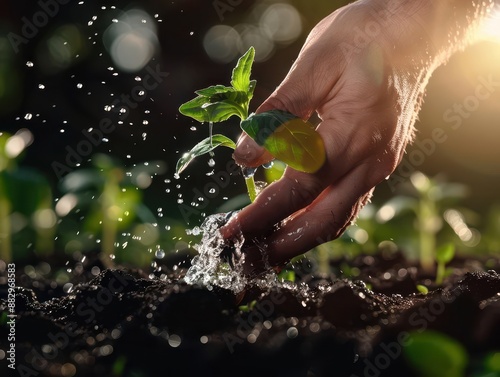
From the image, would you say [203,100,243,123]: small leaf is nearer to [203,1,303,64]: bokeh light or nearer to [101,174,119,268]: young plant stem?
[101,174,119,268]: young plant stem

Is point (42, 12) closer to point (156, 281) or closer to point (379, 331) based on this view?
point (156, 281)

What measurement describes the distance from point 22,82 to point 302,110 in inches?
122

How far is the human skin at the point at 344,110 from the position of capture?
1533mm

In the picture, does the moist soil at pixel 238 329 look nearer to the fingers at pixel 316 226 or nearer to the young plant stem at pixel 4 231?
the fingers at pixel 316 226

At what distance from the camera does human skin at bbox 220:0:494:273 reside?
5.03ft

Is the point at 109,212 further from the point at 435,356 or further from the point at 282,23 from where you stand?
the point at 282,23

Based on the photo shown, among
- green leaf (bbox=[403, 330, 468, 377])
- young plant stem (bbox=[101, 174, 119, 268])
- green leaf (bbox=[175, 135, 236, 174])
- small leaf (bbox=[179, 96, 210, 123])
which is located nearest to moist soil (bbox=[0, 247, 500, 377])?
green leaf (bbox=[403, 330, 468, 377])

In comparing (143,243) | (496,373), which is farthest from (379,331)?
(143,243)

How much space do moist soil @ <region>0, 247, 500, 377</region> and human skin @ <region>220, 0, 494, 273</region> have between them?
18 cm

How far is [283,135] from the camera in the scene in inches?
56.3

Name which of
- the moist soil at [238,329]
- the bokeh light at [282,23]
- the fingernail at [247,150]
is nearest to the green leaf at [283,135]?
the fingernail at [247,150]

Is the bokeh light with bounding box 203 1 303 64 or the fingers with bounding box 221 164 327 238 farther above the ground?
the fingers with bounding box 221 164 327 238

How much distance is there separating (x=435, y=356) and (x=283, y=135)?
636 millimetres

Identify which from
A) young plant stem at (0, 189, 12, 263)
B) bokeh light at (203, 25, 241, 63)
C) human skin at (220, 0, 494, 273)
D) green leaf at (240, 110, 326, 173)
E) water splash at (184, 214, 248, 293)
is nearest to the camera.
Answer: green leaf at (240, 110, 326, 173)
